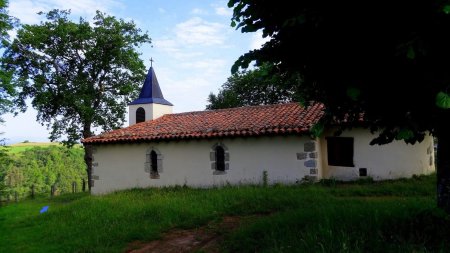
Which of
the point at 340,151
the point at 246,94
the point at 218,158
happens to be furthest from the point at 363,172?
the point at 246,94

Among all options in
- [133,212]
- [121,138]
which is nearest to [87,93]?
[121,138]

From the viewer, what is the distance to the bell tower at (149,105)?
2297 cm

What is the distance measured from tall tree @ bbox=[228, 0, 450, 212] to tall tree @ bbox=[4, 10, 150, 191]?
21117 millimetres

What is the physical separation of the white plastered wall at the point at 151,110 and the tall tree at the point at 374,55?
18465mm

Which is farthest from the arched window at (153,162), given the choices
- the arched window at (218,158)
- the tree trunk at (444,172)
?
the tree trunk at (444,172)

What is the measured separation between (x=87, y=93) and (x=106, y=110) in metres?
1.95

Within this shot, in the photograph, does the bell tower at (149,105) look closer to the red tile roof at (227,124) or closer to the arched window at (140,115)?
the arched window at (140,115)

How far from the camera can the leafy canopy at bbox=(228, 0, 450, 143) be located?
12.6 feet

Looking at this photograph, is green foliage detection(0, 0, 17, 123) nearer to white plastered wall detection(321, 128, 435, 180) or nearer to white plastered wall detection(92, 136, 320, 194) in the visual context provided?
white plastered wall detection(92, 136, 320, 194)

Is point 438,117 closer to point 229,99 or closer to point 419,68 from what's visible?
point 419,68

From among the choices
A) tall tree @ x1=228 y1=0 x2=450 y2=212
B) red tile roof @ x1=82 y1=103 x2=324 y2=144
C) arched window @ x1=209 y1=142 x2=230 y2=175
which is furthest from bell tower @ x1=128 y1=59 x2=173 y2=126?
tall tree @ x1=228 y1=0 x2=450 y2=212

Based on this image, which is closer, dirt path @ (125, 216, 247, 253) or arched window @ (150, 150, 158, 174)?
dirt path @ (125, 216, 247, 253)

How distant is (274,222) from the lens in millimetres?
6473

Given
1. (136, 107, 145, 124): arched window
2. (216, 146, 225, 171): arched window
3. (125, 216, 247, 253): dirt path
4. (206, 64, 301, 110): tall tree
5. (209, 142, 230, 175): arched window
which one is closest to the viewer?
(125, 216, 247, 253): dirt path
